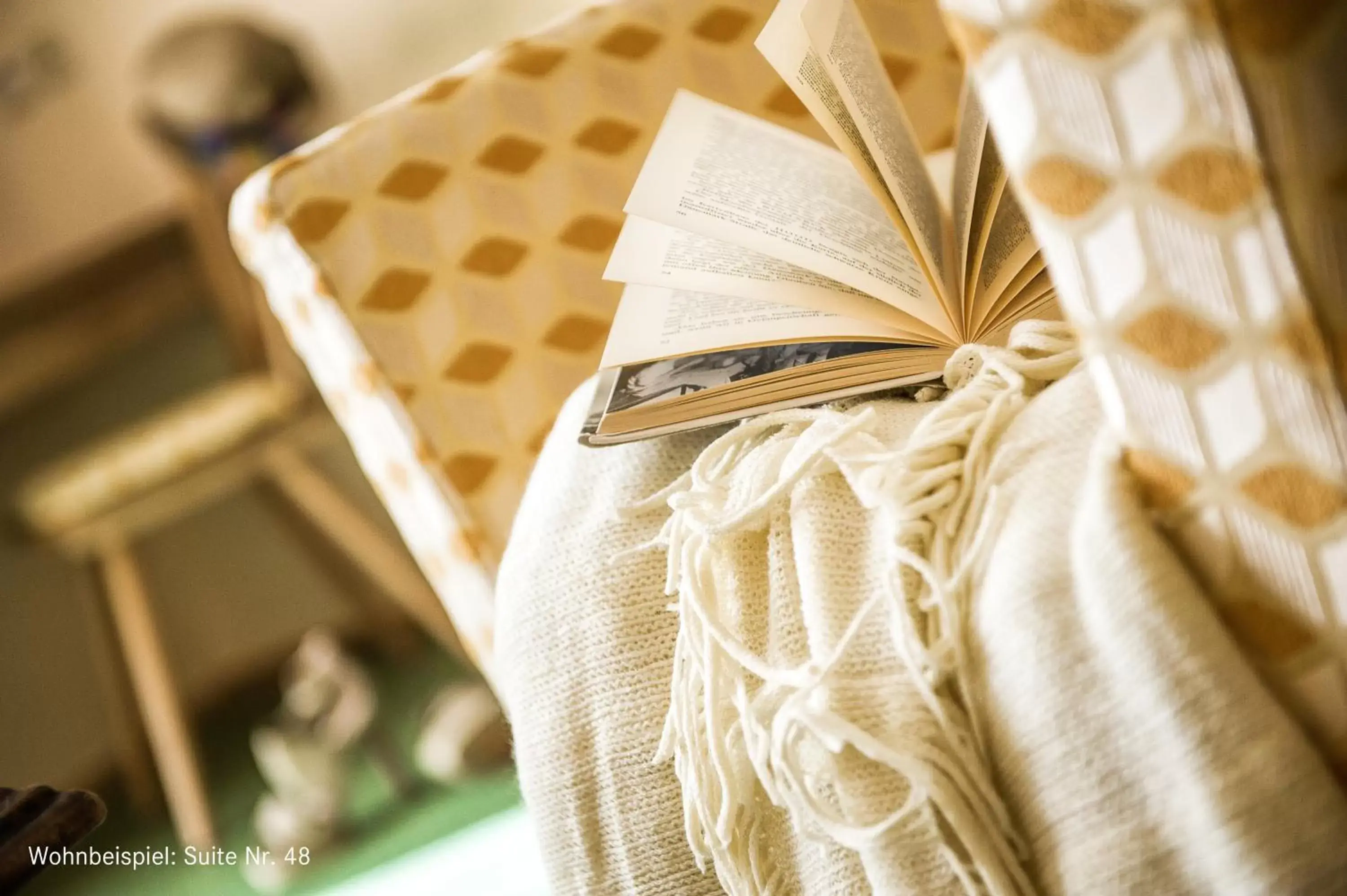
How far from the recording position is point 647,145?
0.84 metres

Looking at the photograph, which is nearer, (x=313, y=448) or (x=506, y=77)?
(x=506, y=77)

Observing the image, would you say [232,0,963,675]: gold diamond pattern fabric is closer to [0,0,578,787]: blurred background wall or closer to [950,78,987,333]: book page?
[950,78,987,333]: book page

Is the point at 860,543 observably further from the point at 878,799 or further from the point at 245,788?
the point at 245,788

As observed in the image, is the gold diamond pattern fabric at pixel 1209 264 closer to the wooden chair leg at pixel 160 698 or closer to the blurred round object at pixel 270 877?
the blurred round object at pixel 270 877

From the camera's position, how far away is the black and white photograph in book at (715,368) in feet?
1.76

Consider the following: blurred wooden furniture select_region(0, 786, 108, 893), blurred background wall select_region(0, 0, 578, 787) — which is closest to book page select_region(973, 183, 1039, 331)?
blurred wooden furniture select_region(0, 786, 108, 893)

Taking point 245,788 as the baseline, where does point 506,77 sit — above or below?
above

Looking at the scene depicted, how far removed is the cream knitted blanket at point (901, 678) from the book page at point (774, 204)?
0.24 ft

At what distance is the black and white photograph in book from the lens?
54cm

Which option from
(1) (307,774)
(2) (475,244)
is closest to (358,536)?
(1) (307,774)

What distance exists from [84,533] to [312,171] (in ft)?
2.93

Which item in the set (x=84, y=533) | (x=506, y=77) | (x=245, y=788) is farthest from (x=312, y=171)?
(x=245, y=788)

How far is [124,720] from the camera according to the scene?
169 cm

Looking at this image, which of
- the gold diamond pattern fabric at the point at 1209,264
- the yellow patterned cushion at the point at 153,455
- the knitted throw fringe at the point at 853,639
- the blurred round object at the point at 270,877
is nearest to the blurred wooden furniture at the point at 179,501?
the yellow patterned cushion at the point at 153,455
